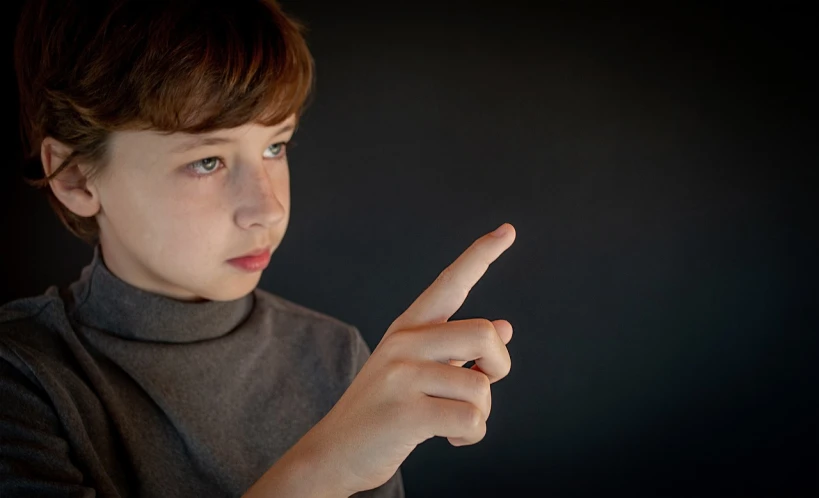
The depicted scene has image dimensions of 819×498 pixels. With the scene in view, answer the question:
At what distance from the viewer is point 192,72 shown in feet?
2.82

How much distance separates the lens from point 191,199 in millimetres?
896

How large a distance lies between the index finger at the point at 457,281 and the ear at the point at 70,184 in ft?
1.56

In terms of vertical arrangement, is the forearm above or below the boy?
below

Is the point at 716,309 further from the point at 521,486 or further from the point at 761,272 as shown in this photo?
the point at 521,486

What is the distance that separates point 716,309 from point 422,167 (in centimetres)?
59

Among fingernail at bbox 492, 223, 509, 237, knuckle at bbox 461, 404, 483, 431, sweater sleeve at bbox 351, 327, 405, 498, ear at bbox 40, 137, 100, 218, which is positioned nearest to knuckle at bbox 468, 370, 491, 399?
knuckle at bbox 461, 404, 483, 431

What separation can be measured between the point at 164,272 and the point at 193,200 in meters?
0.11

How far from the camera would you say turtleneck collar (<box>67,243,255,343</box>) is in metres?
0.98

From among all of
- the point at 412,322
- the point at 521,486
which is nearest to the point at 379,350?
the point at 412,322

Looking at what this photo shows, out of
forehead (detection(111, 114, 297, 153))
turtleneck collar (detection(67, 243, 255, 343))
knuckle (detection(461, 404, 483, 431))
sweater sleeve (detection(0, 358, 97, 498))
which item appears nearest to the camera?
knuckle (detection(461, 404, 483, 431))

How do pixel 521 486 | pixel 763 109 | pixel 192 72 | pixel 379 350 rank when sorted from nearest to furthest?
pixel 379 350 → pixel 192 72 → pixel 763 109 → pixel 521 486

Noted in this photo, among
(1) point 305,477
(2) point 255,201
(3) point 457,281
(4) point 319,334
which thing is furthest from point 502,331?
(4) point 319,334

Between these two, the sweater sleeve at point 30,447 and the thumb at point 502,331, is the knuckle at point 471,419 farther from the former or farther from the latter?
the sweater sleeve at point 30,447

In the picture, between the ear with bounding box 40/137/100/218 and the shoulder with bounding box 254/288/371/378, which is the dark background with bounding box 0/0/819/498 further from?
the ear with bounding box 40/137/100/218
